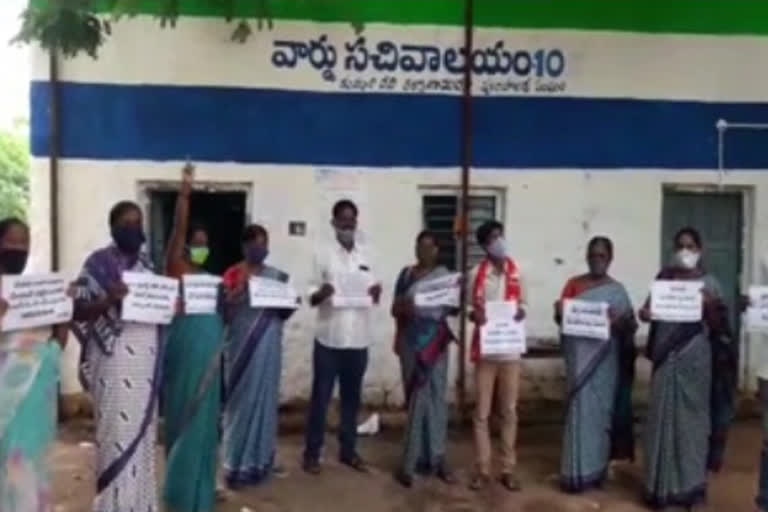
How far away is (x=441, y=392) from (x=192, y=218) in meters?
2.68

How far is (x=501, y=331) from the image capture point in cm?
750

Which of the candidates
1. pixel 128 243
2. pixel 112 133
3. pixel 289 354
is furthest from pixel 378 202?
pixel 128 243

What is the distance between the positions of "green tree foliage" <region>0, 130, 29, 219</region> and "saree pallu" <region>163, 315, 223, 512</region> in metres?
10.5

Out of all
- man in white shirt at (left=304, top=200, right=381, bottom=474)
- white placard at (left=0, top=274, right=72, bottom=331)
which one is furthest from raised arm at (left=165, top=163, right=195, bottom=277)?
man in white shirt at (left=304, top=200, right=381, bottom=474)

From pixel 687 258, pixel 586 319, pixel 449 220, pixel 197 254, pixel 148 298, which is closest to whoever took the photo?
pixel 148 298

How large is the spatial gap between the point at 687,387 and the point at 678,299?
567 mm

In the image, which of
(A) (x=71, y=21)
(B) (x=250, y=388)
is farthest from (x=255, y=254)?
(A) (x=71, y=21)

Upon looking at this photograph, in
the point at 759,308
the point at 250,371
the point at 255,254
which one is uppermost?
the point at 255,254

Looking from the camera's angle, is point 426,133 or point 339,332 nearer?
point 339,332

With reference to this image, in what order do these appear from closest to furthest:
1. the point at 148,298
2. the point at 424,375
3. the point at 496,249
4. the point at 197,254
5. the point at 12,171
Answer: the point at 148,298 < the point at 197,254 < the point at 496,249 < the point at 424,375 < the point at 12,171

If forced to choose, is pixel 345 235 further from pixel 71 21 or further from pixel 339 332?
pixel 71 21

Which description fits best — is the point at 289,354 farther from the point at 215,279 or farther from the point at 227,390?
the point at 215,279

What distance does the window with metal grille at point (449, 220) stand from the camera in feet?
31.3

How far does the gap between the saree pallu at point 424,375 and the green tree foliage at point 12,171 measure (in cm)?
1023
